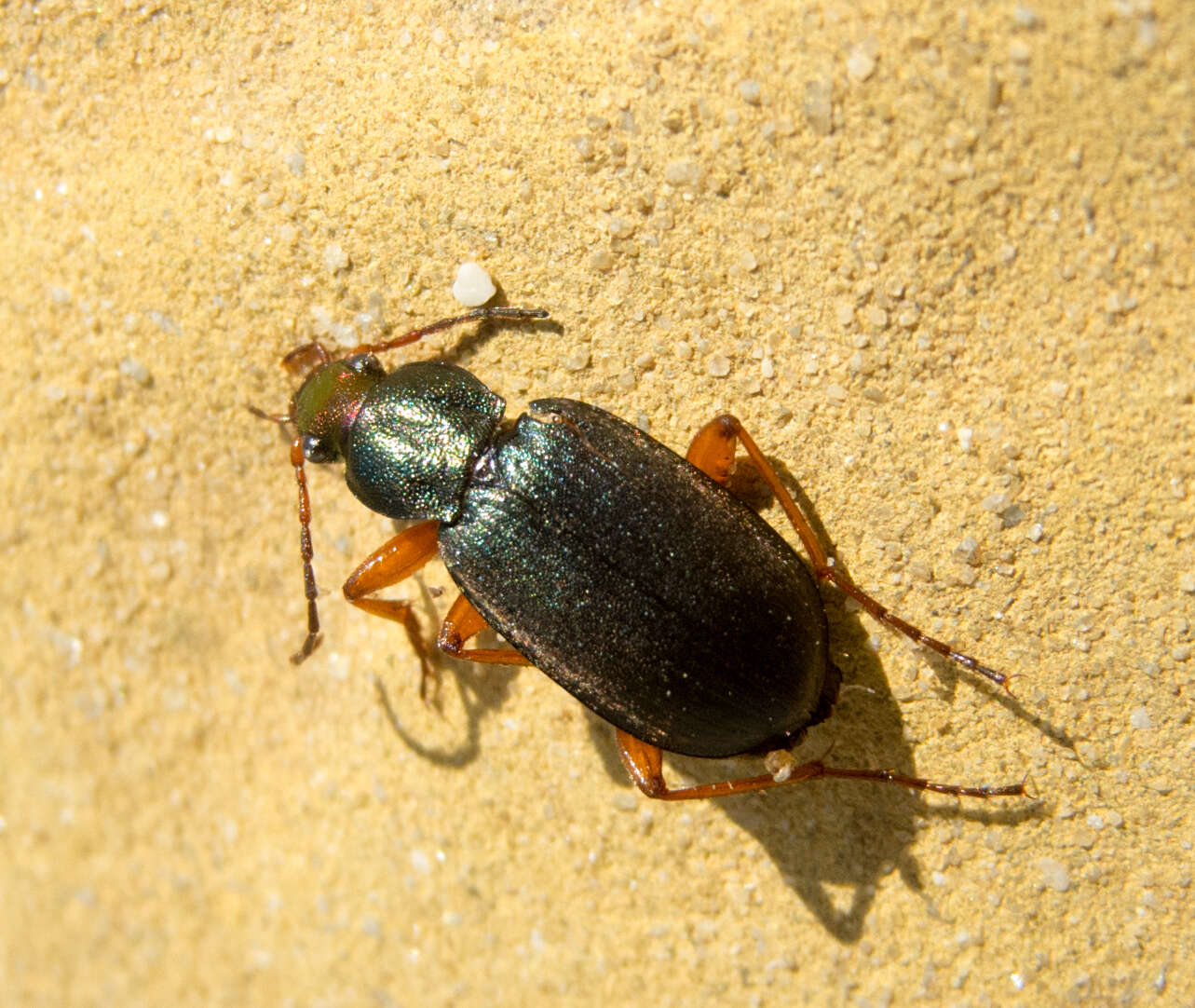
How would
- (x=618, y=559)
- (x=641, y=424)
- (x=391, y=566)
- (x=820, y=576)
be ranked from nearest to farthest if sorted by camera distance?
(x=618, y=559) < (x=820, y=576) < (x=641, y=424) < (x=391, y=566)

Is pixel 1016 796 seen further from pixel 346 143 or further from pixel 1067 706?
pixel 346 143

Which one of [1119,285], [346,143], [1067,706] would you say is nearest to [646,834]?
[1067,706]

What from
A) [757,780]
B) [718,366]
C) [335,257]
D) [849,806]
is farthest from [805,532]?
[335,257]

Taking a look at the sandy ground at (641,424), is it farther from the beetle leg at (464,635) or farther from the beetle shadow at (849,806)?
the beetle leg at (464,635)

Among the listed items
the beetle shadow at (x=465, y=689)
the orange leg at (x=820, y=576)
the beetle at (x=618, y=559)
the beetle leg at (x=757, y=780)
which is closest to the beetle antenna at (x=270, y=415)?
the beetle at (x=618, y=559)

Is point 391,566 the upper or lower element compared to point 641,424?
lower

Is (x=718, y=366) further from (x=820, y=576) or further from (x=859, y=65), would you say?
(x=859, y=65)

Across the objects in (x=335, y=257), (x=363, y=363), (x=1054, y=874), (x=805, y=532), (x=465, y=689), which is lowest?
(x=1054, y=874)
